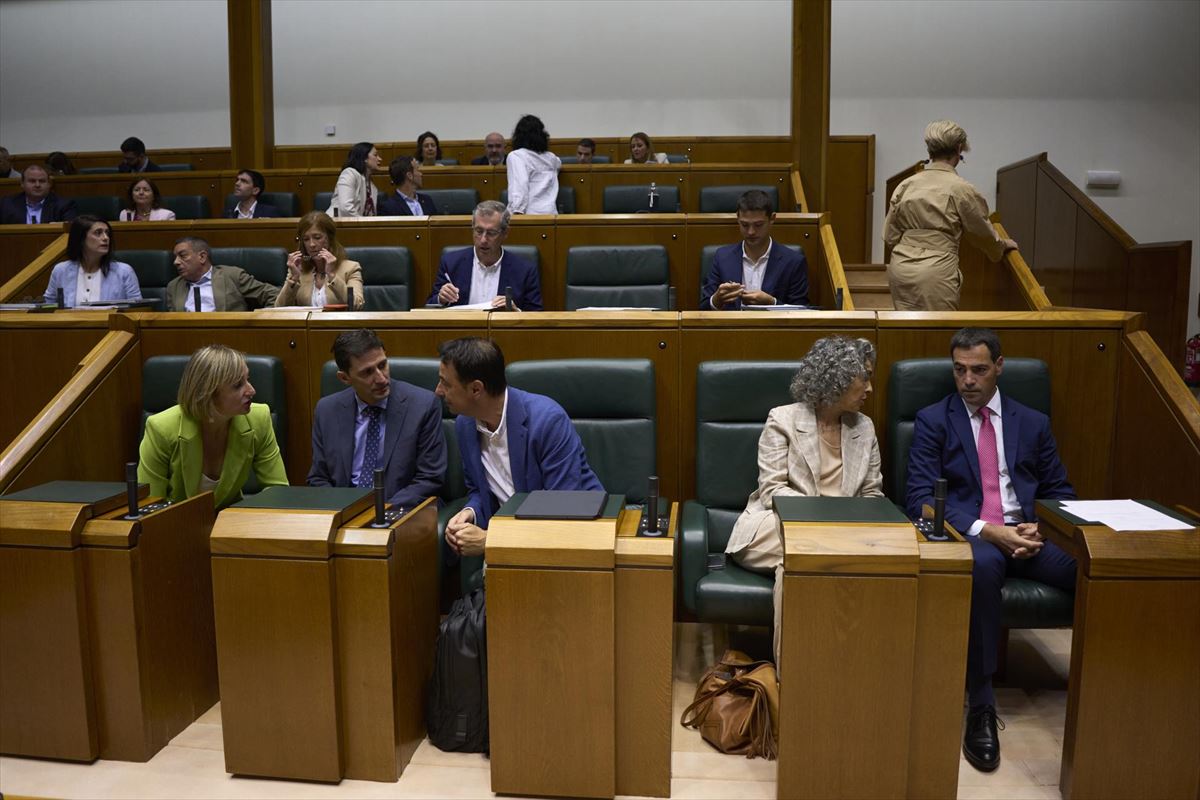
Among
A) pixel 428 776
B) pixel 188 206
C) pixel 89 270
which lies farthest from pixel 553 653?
pixel 188 206

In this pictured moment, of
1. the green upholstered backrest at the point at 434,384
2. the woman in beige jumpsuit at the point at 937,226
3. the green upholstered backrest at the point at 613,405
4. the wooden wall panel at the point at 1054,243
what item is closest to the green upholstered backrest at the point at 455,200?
the woman in beige jumpsuit at the point at 937,226

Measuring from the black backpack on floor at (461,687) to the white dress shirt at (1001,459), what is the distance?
113 cm

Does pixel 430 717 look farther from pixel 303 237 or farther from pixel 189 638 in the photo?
pixel 303 237

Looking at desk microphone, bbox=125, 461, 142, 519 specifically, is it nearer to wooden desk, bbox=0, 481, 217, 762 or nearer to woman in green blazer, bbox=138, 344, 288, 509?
wooden desk, bbox=0, 481, 217, 762

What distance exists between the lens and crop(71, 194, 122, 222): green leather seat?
4.88m

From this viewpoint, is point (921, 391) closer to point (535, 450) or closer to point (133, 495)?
point (535, 450)

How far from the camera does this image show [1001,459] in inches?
78.8

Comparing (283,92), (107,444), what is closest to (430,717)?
(107,444)

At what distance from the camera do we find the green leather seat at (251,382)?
2275 mm

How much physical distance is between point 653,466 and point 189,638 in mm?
1046

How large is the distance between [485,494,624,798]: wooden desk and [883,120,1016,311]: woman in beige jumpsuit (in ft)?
6.37

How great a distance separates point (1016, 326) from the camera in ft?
7.07

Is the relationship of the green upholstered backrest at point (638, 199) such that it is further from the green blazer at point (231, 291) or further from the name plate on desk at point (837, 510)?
the name plate on desk at point (837, 510)

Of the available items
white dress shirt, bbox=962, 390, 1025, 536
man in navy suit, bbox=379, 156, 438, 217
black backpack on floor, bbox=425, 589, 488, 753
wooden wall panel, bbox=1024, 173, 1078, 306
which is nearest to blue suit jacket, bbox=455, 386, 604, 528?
black backpack on floor, bbox=425, 589, 488, 753
